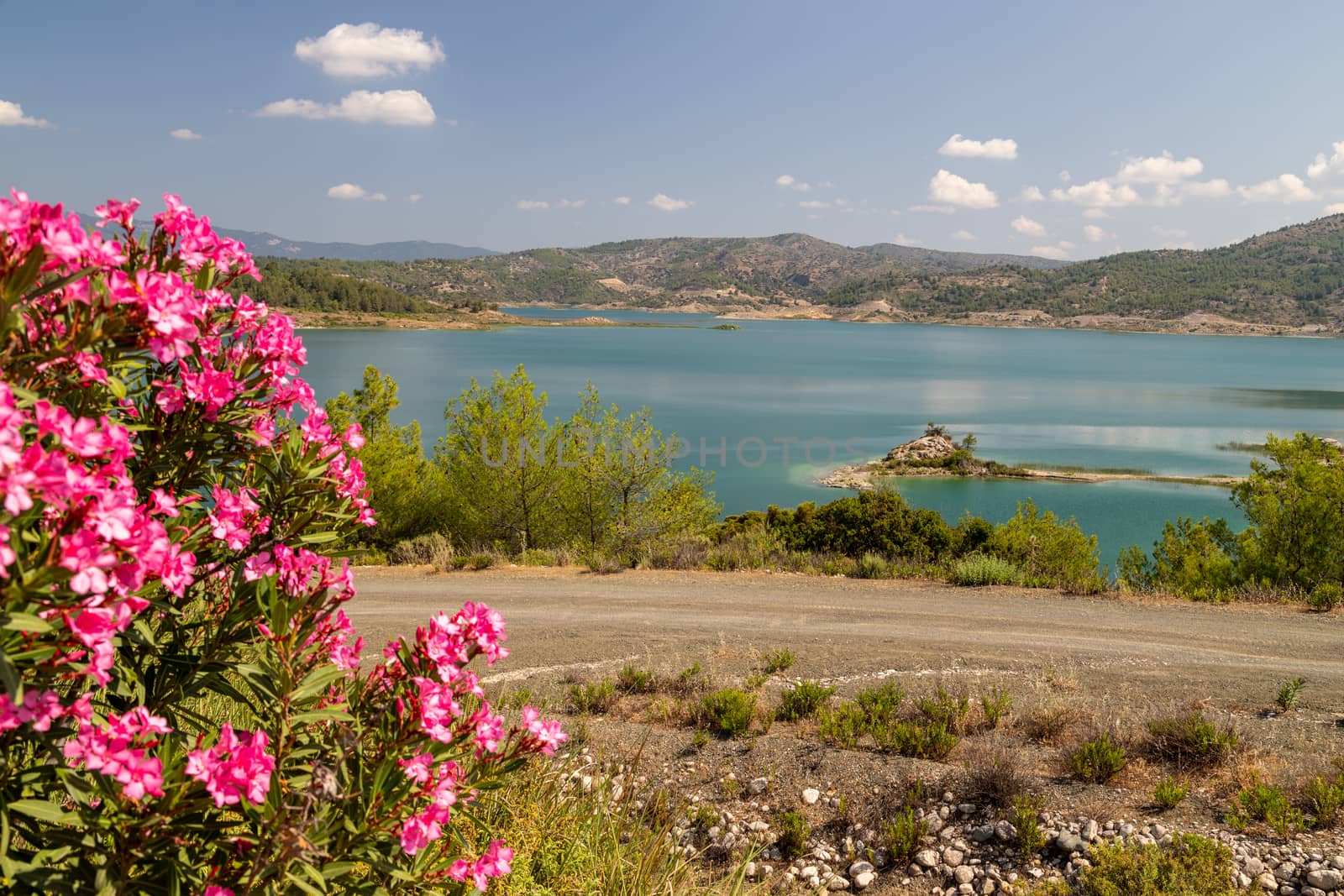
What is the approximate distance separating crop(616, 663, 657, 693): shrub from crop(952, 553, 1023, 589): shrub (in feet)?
25.7

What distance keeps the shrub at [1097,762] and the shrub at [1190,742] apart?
42 cm

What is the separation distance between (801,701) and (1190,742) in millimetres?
3241

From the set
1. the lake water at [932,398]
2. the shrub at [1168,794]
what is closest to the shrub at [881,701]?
the shrub at [1168,794]

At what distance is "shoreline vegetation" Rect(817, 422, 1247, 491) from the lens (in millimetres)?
42219

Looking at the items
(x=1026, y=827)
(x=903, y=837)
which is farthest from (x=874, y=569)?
(x=903, y=837)

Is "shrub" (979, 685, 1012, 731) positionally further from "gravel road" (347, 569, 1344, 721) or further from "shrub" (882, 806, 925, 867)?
"shrub" (882, 806, 925, 867)

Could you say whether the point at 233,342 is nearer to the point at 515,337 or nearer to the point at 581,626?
the point at 581,626

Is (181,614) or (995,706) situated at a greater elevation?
(181,614)

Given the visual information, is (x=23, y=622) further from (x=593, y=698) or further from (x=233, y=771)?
(x=593, y=698)

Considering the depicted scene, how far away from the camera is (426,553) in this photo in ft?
58.4

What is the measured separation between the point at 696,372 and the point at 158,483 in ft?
294

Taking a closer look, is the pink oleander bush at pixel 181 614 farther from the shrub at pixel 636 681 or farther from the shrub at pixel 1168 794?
the shrub at pixel 636 681

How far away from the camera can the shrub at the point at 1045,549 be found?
15.9 metres

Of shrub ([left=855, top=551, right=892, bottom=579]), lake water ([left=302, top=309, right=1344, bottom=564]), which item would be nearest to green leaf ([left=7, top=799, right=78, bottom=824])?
shrub ([left=855, top=551, right=892, bottom=579])
